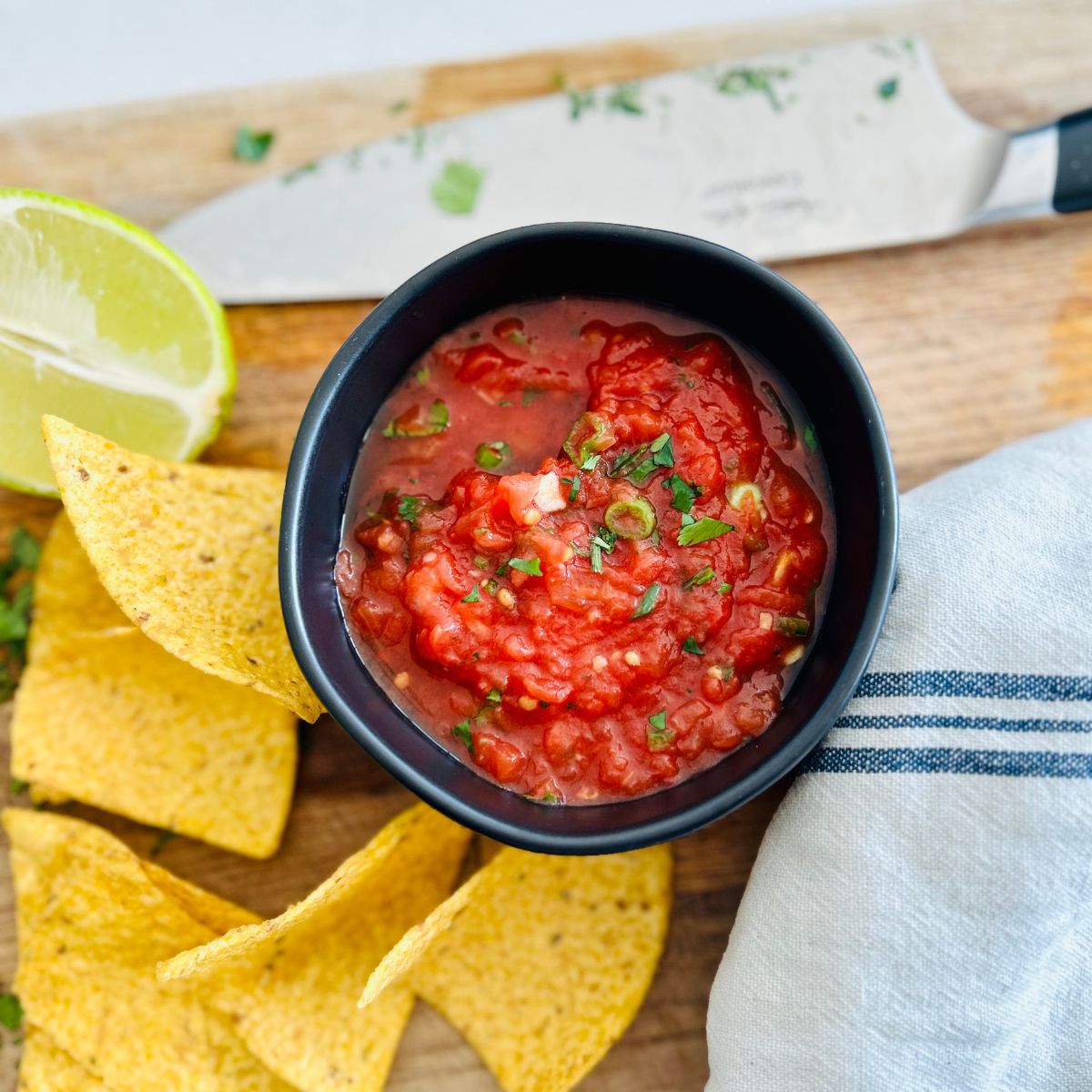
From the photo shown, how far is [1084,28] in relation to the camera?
2793mm

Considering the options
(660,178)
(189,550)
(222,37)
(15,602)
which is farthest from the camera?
(222,37)

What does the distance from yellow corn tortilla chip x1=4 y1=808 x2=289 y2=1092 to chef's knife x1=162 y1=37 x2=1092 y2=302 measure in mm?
1375

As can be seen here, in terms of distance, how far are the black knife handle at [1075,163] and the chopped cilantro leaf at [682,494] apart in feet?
4.16

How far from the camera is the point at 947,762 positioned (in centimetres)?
217

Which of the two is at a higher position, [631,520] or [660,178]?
[660,178]

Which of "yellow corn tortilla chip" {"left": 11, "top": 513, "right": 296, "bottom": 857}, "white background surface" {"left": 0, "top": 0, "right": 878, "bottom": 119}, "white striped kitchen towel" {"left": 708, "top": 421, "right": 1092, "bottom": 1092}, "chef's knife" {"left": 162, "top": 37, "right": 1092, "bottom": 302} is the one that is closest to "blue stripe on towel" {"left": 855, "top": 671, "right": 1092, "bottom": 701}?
"white striped kitchen towel" {"left": 708, "top": 421, "right": 1092, "bottom": 1092}

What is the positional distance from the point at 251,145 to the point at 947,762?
2217mm

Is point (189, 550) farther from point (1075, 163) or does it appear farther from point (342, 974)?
point (1075, 163)

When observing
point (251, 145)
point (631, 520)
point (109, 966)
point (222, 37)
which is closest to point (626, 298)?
point (631, 520)

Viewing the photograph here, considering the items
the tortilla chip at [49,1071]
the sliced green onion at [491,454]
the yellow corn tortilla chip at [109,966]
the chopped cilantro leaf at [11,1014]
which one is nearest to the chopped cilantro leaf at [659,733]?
the sliced green onion at [491,454]

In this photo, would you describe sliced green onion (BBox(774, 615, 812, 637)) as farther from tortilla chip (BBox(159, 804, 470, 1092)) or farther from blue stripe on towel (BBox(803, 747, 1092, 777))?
tortilla chip (BBox(159, 804, 470, 1092))

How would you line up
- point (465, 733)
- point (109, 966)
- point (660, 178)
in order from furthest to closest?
1. point (660, 178)
2. point (109, 966)
3. point (465, 733)

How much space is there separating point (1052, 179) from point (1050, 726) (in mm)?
1295

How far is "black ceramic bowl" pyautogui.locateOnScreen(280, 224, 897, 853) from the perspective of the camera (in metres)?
2.01
